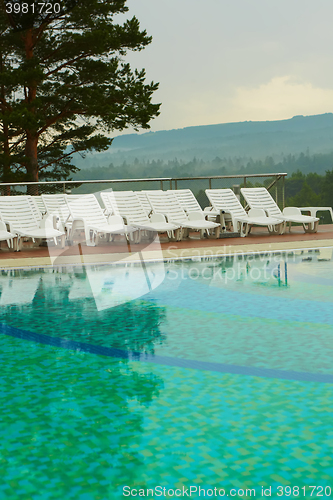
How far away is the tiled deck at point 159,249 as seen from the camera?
870 centimetres

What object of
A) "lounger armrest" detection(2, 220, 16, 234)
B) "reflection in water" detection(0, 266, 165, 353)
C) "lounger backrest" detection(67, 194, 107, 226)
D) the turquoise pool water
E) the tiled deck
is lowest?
the turquoise pool water

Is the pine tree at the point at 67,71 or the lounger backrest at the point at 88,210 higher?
the pine tree at the point at 67,71

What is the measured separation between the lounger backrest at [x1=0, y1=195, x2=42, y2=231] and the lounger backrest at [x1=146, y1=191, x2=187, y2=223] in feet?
7.27

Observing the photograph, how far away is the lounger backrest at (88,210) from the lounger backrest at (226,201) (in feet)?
7.46

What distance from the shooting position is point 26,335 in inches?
197

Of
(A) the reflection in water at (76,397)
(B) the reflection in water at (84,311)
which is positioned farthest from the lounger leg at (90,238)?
(A) the reflection in water at (76,397)

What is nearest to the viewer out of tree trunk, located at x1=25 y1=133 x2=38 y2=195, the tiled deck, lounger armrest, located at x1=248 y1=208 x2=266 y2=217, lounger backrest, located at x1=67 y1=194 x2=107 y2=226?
the tiled deck

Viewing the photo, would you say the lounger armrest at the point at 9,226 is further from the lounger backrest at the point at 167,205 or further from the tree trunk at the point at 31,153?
the tree trunk at the point at 31,153

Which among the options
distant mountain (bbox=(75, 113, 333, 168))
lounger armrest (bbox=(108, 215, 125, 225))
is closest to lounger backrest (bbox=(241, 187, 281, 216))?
lounger armrest (bbox=(108, 215, 125, 225))

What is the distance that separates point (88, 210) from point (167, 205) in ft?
5.16

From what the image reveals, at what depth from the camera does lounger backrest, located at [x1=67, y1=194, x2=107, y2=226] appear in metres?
10.7

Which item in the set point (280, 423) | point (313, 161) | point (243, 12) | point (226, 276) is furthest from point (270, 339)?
point (313, 161)

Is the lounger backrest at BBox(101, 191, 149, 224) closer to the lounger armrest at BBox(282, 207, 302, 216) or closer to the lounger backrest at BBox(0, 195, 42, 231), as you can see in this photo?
the lounger backrest at BBox(0, 195, 42, 231)

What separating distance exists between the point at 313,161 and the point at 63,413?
64361 millimetres
